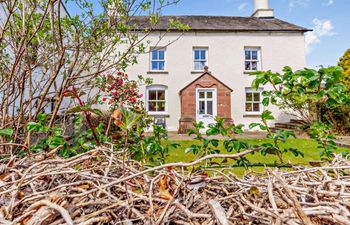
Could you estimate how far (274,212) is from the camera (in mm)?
461

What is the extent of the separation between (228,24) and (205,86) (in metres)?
4.79

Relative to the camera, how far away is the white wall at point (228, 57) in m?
14.9

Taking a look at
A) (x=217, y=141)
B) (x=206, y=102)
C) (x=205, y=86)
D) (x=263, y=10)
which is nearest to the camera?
(x=217, y=141)

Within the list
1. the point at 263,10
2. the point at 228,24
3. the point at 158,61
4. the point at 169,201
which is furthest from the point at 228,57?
the point at 169,201

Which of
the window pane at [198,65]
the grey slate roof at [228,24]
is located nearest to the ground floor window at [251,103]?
the window pane at [198,65]

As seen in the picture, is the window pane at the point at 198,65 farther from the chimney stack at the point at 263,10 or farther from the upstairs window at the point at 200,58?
the chimney stack at the point at 263,10

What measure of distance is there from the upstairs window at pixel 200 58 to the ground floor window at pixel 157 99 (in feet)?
8.01

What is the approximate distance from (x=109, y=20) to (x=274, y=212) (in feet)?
7.91

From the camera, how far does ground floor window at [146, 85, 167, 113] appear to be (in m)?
14.8

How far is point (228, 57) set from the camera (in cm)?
1512

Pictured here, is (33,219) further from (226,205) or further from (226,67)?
(226,67)

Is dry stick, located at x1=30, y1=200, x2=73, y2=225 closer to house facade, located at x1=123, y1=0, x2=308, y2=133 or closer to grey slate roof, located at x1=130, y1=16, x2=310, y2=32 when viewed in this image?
house facade, located at x1=123, y1=0, x2=308, y2=133

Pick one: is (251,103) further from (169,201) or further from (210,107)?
(169,201)

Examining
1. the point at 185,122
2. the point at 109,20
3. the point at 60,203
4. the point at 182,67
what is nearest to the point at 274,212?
the point at 60,203
